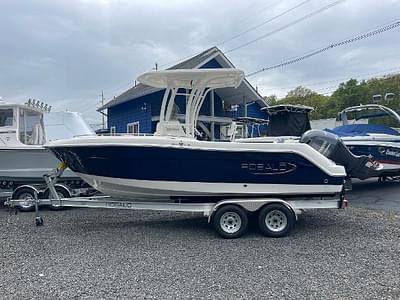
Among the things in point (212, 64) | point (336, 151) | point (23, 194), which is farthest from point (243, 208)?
point (212, 64)

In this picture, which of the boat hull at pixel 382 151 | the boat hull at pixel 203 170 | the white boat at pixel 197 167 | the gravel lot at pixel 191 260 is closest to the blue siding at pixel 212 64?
the boat hull at pixel 382 151

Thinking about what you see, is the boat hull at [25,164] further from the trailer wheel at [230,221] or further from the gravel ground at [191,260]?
the trailer wheel at [230,221]

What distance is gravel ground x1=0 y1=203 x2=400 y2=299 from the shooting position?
148 inches

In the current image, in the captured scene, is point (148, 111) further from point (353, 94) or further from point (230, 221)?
point (353, 94)

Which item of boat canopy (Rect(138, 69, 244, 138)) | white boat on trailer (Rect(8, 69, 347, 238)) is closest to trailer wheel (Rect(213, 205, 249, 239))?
white boat on trailer (Rect(8, 69, 347, 238))

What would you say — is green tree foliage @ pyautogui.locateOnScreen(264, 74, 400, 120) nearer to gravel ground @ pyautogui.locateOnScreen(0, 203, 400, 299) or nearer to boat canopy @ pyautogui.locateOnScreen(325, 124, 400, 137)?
boat canopy @ pyautogui.locateOnScreen(325, 124, 400, 137)

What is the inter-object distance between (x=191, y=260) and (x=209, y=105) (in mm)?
13479

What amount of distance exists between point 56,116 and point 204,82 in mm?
4854

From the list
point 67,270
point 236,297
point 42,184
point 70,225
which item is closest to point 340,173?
point 236,297

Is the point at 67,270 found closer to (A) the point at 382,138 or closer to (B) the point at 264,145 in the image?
(B) the point at 264,145

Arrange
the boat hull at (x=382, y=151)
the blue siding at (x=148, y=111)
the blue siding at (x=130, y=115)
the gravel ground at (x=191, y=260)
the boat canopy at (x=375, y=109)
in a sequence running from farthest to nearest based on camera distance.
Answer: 1. the blue siding at (x=130, y=115)
2. the blue siding at (x=148, y=111)
3. the boat canopy at (x=375, y=109)
4. the boat hull at (x=382, y=151)
5. the gravel ground at (x=191, y=260)

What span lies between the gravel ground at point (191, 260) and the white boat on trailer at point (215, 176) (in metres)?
0.45

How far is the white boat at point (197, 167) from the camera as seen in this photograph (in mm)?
5668

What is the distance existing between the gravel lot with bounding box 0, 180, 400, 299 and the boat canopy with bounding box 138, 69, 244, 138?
1.75 m
